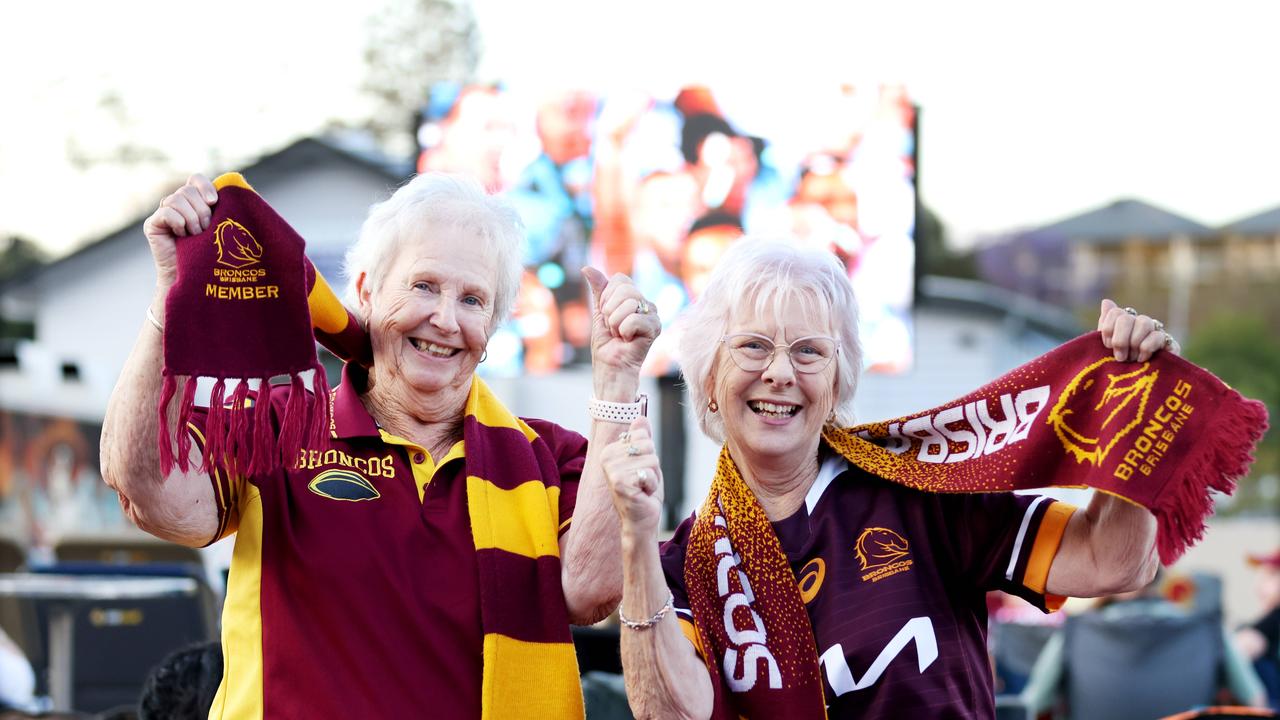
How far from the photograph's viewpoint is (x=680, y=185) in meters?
8.65

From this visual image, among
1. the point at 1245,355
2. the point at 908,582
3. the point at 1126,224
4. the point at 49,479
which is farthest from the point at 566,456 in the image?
the point at 1126,224

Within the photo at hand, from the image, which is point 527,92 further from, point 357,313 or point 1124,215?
point 1124,215

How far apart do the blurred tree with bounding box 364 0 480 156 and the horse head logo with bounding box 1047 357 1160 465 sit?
24.6 meters

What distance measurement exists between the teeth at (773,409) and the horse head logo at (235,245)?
88cm

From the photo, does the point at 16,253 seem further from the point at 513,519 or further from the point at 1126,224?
the point at 1126,224

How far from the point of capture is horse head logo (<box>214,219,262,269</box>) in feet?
6.51

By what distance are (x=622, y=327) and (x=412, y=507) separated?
455 millimetres

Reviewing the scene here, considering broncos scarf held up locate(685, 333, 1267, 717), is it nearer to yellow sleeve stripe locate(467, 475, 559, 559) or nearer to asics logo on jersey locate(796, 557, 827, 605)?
asics logo on jersey locate(796, 557, 827, 605)

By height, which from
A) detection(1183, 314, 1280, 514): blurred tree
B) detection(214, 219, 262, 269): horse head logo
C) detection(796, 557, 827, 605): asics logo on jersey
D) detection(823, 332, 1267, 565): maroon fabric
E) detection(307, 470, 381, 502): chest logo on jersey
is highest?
detection(1183, 314, 1280, 514): blurred tree

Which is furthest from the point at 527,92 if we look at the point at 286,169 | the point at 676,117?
the point at 286,169

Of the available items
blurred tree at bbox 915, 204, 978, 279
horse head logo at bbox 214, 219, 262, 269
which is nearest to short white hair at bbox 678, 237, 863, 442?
horse head logo at bbox 214, 219, 262, 269

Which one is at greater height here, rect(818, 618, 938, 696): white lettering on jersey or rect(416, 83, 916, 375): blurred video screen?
rect(416, 83, 916, 375): blurred video screen

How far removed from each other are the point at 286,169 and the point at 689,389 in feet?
42.5

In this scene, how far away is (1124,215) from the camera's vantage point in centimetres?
7025
